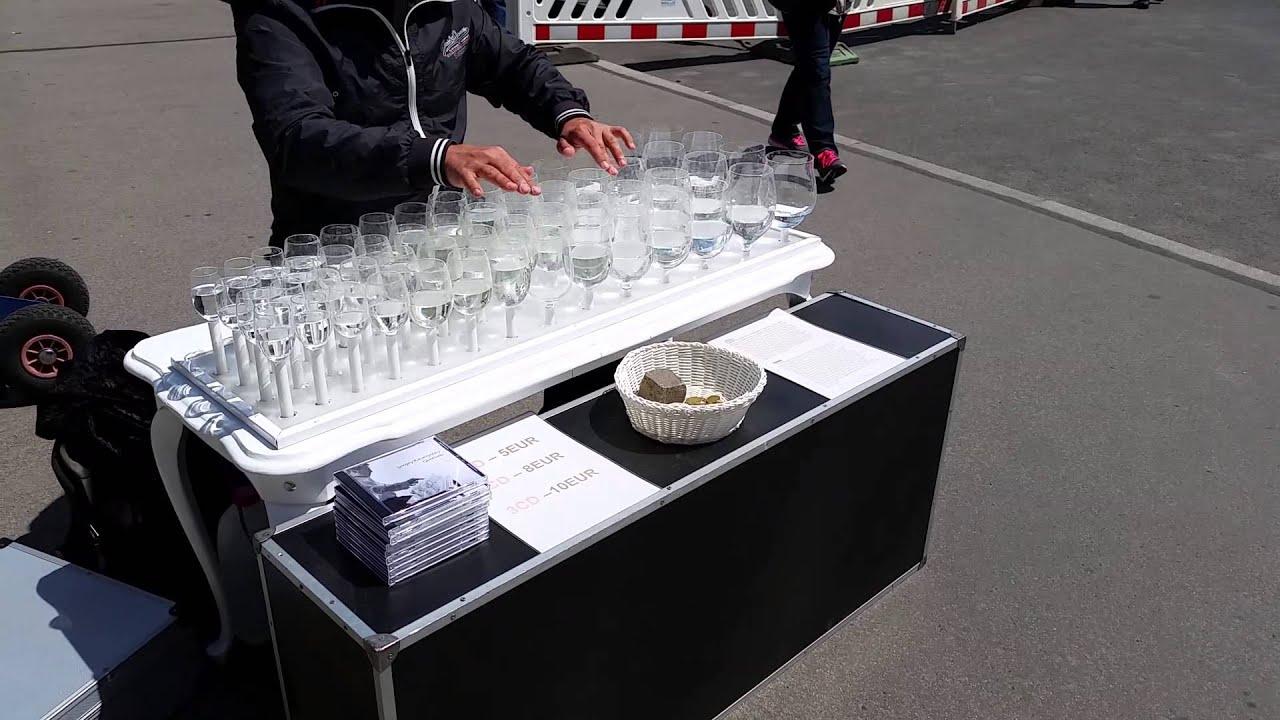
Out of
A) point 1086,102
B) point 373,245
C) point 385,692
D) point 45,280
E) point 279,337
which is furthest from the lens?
point 1086,102

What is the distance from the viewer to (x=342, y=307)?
5.80 ft

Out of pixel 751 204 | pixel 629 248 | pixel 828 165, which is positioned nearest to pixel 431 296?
pixel 629 248

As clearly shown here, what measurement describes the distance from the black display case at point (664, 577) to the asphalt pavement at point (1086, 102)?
3512 millimetres

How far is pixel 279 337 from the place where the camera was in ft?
5.43

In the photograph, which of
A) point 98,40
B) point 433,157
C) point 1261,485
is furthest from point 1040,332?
point 98,40

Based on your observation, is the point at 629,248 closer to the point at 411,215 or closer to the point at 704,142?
the point at 411,215

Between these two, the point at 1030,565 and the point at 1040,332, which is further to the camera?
the point at 1040,332

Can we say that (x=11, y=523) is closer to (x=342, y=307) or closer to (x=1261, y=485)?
(x=342, y=307)

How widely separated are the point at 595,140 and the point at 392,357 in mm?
937

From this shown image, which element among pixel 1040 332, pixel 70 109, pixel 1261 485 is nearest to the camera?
pixel 1261 485

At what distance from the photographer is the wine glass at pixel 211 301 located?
1799 mm

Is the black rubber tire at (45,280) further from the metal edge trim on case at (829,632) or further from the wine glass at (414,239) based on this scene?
the metal edge trim on case at (829,632)

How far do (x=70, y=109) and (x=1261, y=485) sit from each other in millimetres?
7611

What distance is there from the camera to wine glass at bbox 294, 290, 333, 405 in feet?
5.54
